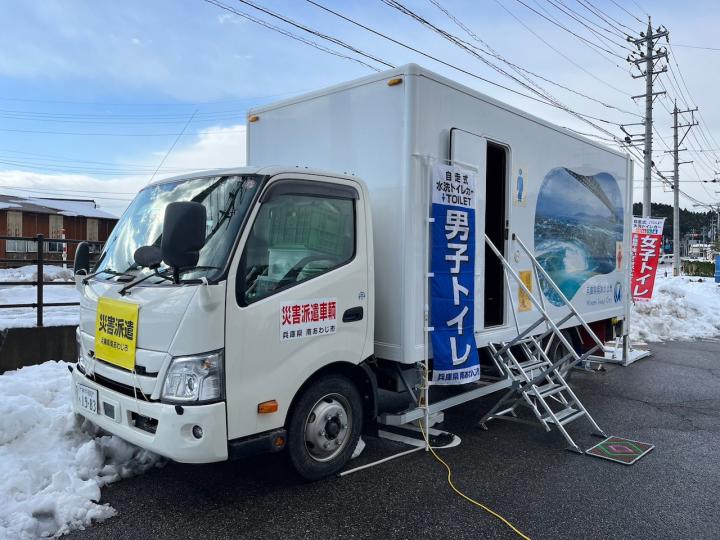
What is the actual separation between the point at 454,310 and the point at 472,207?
0.94 m

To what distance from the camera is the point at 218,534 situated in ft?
10.3

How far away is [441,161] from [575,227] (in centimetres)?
296

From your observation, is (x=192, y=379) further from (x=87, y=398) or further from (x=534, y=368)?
(x=534, y=368)

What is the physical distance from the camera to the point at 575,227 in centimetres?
656

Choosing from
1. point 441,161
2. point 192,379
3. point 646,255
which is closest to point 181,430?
point 192,379

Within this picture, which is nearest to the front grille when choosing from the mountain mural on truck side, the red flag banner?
the mountain mural on truck side

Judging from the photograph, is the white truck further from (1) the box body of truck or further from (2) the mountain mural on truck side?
(2) the mountain mural on truck side

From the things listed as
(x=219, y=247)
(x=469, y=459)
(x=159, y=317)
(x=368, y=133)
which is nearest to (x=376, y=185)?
(x=368, y=133)

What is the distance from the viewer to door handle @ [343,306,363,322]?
151 inches

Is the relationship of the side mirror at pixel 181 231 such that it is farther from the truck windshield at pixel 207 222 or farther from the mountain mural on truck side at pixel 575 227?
the mountain mural on truck side at pixel 575 227

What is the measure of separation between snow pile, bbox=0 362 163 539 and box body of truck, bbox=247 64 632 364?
7.06ft

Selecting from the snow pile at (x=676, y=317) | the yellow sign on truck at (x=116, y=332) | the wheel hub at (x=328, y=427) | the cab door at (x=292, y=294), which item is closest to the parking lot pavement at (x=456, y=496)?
the wheel hub at (x=328, y=427)

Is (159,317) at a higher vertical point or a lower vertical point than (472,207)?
lower

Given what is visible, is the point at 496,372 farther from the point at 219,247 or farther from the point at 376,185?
the point at 219,247
